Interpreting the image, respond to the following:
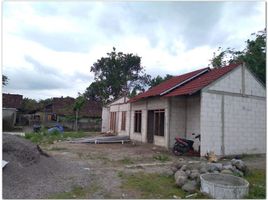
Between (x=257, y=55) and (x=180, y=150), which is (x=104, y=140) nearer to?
(x=180, y=150)

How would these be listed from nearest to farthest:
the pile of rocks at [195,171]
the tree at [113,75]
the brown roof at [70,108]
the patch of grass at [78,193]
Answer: the patch of grass at [78,193] < the pile of rocks at [195,171] < the brown roof at [70,108] < the tree at [113,75]

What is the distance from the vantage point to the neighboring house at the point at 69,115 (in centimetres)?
2881

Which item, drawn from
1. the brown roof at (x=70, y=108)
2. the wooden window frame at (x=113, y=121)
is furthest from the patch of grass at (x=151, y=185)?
the brown roof at (x=70, y=108)

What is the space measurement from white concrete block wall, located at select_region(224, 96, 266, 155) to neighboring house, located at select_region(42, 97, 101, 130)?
764 inches

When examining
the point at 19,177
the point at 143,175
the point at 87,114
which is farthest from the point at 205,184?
the point at 87,114

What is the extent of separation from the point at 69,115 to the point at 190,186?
967 inches

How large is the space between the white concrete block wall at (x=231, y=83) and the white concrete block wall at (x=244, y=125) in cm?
42

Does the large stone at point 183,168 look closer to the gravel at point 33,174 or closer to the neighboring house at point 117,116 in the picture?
the gravel at point 33,174

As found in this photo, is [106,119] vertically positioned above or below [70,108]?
below

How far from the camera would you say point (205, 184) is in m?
5.52

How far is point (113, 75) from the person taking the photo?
1471 inches

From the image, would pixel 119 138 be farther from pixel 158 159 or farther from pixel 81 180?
pixel 81 180

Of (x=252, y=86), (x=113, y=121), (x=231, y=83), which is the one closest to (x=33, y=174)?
(x=231, y=83)

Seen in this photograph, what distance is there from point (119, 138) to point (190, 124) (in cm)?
610
